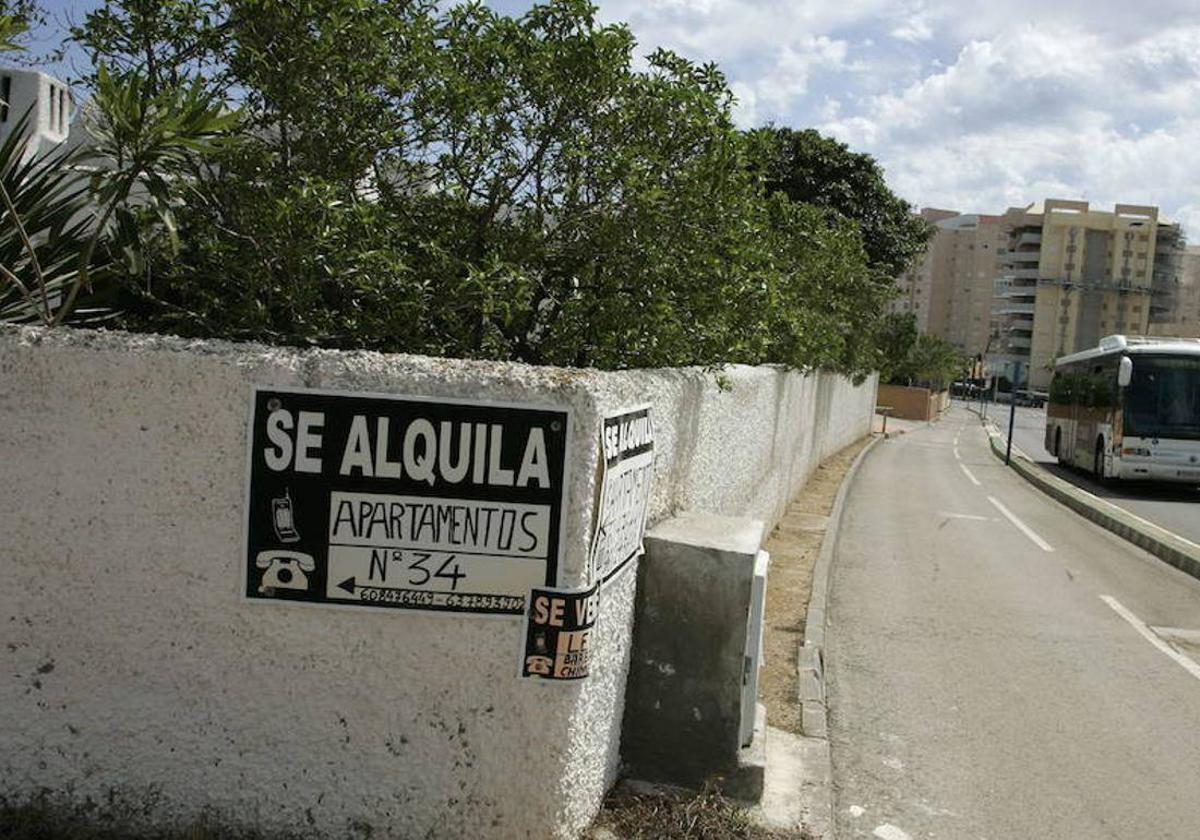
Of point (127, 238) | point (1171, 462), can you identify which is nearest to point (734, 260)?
point (127, 238)

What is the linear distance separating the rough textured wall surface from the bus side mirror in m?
20.5

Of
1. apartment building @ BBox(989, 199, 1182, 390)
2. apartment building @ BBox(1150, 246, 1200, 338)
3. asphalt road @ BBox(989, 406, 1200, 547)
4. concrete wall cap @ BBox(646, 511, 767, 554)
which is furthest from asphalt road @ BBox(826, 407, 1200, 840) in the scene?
apartment building @ BBox(989, 199, 1182, 390)

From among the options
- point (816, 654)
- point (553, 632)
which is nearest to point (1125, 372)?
point (816, 654)

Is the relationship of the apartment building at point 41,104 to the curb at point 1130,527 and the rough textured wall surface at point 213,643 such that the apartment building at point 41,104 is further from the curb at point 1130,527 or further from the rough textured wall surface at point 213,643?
the curb at point 1130,527

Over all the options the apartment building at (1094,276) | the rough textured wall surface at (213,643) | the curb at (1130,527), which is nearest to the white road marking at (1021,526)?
the curb at (1130,527)

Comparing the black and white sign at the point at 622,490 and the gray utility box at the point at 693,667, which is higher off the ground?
the black and white sign at the point at 622,490

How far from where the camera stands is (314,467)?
3.49 m

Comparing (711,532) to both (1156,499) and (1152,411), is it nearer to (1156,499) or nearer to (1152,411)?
(1156,499)

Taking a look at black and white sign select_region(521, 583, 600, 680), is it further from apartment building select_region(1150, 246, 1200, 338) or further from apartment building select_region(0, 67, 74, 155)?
apartment building select_region(1150, 246, 1200, 338)

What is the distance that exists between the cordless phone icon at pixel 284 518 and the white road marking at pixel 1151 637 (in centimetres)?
675

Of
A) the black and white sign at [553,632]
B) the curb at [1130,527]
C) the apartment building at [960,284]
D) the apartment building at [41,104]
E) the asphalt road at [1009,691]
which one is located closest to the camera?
the black and white sign at [553,632]

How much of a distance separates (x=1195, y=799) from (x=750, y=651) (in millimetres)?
2530

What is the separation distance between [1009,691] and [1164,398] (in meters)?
17.1

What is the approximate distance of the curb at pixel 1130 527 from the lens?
12914 mm
